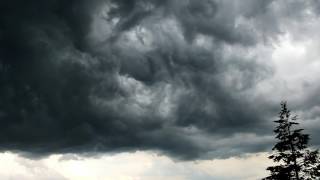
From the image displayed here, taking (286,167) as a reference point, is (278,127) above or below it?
above

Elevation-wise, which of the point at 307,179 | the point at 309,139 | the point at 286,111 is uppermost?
the point at 286,111

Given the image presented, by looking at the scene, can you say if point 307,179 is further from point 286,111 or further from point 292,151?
point 286,111

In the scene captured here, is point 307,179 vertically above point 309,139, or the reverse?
point 309,139

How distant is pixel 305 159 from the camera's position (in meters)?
49.8

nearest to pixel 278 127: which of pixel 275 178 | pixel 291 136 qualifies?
pixel 291 136

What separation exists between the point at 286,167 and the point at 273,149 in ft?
6.47

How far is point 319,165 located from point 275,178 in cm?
404

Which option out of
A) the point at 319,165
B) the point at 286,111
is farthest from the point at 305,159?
the point at 286,111

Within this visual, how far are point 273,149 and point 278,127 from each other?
2.13 metres

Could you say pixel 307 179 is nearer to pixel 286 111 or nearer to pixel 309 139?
pixel 309 139

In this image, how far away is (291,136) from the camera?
5034cm

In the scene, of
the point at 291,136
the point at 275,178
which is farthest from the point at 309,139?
the point at 275,178

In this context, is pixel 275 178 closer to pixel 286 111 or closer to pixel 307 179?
pixel 307 179

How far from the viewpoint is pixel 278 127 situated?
168ft
